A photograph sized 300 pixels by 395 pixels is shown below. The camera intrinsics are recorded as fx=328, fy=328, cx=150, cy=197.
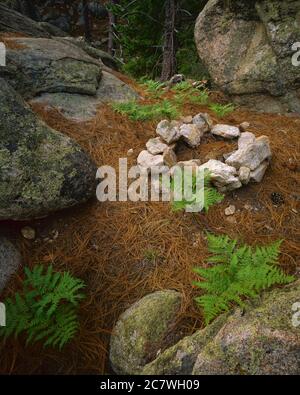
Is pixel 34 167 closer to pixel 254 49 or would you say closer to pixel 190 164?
pixel 190 164

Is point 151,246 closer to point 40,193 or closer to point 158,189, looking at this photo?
point 158,189

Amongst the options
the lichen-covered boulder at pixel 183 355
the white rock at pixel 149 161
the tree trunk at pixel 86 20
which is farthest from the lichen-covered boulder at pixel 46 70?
the tree trunk at pixel 86 20

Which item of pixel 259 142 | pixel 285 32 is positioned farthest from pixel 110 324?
pixel 285 32

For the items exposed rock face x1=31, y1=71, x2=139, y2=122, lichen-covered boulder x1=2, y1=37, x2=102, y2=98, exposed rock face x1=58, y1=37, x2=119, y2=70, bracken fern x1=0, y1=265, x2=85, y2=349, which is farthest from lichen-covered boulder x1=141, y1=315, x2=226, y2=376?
exposed rock face x1=58, y1=37, x2=119, y2=70

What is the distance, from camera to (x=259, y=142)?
339 centimetres

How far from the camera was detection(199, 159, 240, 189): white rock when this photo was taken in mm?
3117

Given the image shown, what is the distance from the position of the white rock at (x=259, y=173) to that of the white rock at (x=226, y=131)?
24.5 inches

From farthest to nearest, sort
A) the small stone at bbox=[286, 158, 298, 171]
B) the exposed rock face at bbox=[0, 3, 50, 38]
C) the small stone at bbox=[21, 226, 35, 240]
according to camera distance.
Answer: the exposed rock face at bbox=[0, 3, 50, 38] < the small stone at bbox=[286, 158, 298, 171] < the small stone at bbox=[21, 226, 35, 240]

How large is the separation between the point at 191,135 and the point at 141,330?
7.44 ft

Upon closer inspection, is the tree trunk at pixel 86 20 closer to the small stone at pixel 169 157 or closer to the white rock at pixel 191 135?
the white rock at pixel 191 135

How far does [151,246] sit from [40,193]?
106cm

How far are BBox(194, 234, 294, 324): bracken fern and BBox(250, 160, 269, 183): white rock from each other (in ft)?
3.47

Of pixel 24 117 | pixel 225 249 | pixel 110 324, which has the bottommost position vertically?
pixel 110 324

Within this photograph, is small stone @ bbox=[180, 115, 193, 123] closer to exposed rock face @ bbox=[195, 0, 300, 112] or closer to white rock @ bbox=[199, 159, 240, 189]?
white rock @ bbox=[199, 159, 240, 189]
